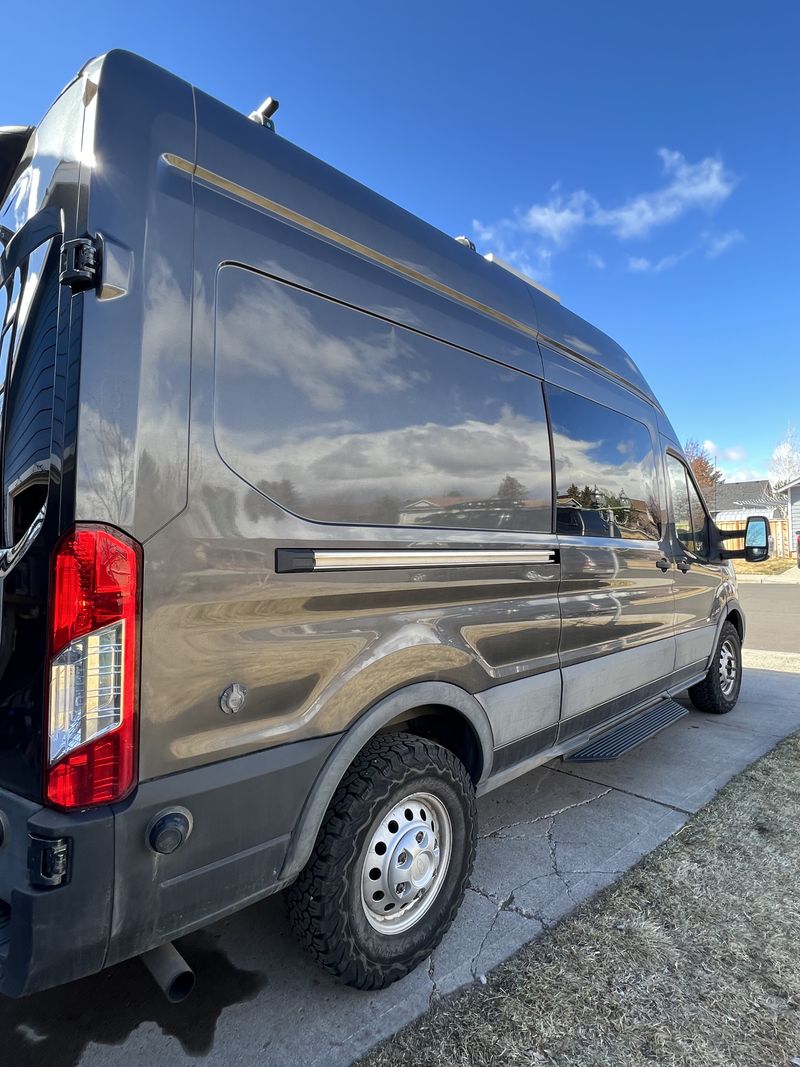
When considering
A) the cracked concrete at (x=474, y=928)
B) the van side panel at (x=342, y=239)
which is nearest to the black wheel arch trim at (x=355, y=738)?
the cracked concrete at (x=474, y=928)

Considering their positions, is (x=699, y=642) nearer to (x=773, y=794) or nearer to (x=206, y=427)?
(x=773, y=794)

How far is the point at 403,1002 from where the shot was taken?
207 centimetres

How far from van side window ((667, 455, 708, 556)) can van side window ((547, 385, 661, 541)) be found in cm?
42

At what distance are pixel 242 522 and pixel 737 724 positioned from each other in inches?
198

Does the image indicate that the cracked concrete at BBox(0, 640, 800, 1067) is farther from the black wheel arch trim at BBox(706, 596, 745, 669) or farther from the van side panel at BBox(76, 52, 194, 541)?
→ the van side panel at BBox(76, 52, 194, 541)

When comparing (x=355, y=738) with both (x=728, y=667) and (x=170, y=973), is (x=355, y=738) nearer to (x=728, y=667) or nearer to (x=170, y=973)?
(x=170, y=973)

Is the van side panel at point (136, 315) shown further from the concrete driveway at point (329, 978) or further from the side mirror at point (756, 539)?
the side mirror at point (756, 539)

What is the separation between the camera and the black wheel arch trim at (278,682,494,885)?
1818 millimetres

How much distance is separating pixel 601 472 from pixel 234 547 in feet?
8.03

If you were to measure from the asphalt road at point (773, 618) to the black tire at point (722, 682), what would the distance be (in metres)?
3.78

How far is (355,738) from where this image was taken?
195 centimetres

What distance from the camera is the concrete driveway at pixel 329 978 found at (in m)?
1.90

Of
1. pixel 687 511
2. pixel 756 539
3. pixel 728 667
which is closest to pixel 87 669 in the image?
pixel 687 511

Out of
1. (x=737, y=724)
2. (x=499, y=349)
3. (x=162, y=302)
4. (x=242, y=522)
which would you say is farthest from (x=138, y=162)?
(x=737, y=724)
